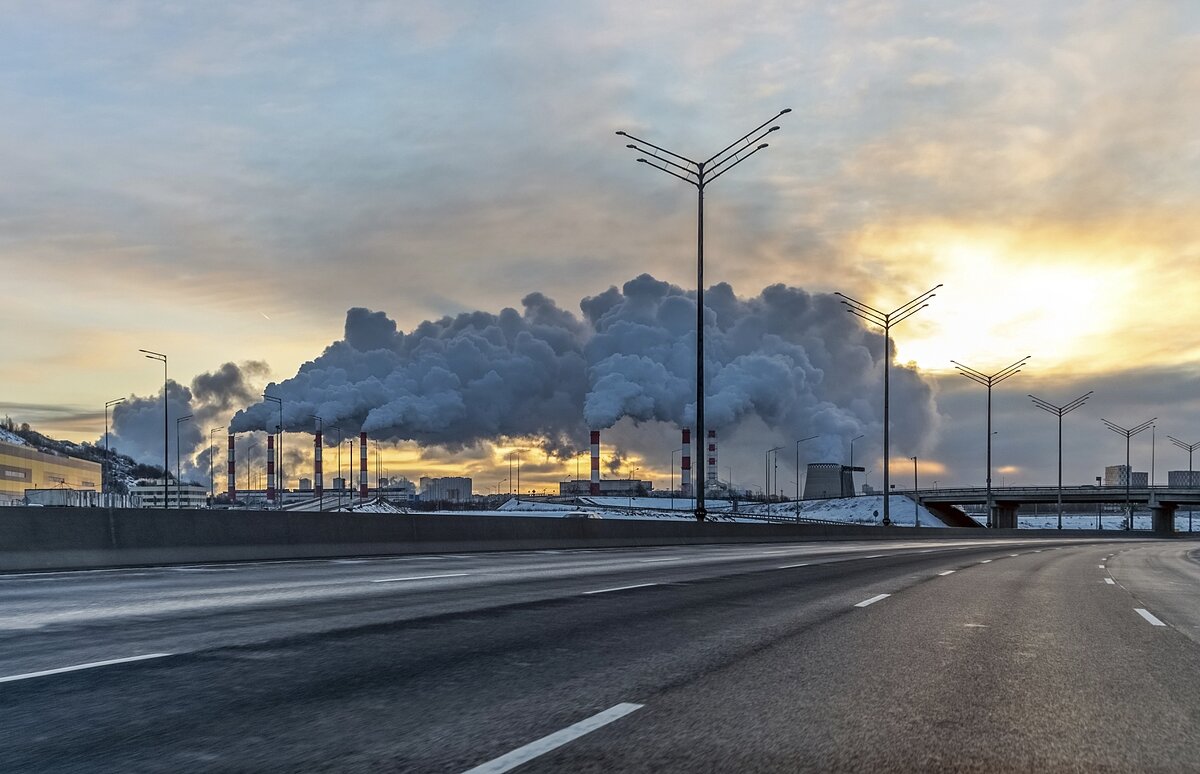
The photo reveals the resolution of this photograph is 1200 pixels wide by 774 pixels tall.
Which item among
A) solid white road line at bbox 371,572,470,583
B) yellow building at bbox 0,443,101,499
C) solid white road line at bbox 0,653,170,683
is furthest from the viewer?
yellow building at bbox 0,443,101,499

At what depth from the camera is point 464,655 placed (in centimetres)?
749

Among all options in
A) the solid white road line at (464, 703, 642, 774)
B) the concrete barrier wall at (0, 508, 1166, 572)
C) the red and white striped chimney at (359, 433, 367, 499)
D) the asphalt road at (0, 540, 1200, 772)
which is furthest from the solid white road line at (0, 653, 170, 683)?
the red and white striped chimney at (359, 433, 367, 499)

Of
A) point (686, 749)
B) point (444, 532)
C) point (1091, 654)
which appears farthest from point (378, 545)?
point (686, 749)

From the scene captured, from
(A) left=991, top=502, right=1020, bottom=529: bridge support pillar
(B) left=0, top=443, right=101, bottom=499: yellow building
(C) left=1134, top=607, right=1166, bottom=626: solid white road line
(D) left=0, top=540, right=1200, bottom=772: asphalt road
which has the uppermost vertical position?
(D) left=0, top=540, right=1200, bottom=772: asphalt road

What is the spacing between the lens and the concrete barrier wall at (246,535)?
54.5ft

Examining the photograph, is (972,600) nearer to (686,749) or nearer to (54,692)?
(686,749)

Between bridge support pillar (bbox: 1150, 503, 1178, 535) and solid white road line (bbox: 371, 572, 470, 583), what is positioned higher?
solid white road line (bbox: 371, 572, 470, 583)

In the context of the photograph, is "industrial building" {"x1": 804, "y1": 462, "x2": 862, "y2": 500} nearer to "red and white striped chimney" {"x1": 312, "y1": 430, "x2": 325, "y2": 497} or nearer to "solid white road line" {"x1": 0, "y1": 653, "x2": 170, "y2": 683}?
"red and white striped chimney" {"x1": 312, "y1": 430, "x2": 325, "y2": 497}

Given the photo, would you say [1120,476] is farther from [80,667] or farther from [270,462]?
[80,667]

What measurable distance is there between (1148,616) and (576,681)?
832cm

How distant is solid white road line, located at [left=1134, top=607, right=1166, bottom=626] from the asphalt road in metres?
0.09

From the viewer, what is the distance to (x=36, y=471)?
152 meters

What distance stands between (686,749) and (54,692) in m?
3.50

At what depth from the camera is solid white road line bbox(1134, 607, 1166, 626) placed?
37.3 feet
